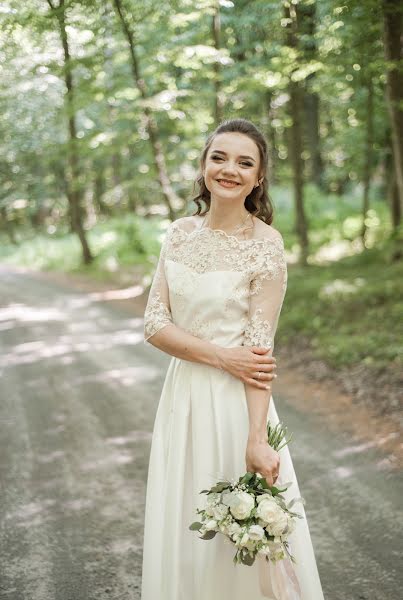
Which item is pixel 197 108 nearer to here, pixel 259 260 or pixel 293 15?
pixel 293 15

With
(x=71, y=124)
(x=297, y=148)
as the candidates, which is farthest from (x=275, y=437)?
(x=71, y=124)

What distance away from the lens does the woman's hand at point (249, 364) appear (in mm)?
2402

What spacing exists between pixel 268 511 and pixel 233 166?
4.48ft

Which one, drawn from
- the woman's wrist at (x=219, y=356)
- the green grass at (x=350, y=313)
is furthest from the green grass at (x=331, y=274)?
the woman's wrist at (x=219, y=356)

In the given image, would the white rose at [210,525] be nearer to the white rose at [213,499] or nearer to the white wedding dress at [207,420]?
the white rose at [213,499]

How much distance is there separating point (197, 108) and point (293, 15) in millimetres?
5312

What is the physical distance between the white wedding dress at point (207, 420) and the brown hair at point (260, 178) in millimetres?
196

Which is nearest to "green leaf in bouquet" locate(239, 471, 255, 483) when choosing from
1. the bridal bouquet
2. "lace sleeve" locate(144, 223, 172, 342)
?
the bridal bouquet

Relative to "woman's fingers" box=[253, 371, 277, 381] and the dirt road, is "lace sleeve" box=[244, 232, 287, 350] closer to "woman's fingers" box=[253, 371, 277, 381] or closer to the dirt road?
"woman's fingers" box=[253, 371, 277, 381]

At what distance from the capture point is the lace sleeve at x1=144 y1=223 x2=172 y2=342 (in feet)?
8.42

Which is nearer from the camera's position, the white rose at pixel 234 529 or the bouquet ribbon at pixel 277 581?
the white rose at pixel 234 529

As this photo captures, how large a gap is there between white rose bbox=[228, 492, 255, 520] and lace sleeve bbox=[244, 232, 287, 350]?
60cm

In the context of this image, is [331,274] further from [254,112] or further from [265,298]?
[254,112]

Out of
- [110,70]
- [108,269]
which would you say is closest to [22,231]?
[108,269]
